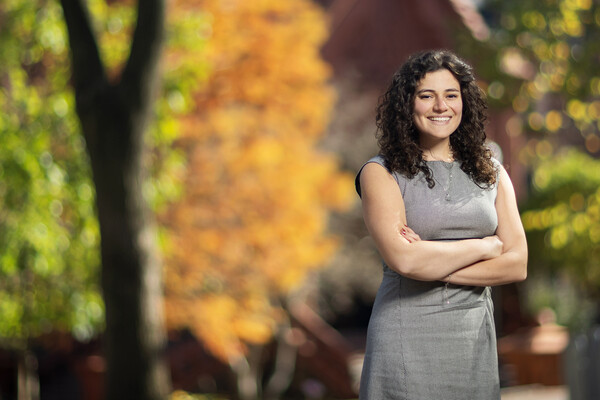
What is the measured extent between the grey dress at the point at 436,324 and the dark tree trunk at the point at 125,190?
5264mm

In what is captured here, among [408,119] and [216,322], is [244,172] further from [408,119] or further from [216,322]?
[408,119]

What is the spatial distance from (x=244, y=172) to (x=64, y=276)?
14.5 feet

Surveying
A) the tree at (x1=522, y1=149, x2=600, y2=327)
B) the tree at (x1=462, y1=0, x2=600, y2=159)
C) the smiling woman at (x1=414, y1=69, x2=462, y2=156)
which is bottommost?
the tree at (x1=522, y1=149, x2=600, y2=327)

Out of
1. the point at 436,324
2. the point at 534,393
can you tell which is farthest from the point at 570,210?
the point at 436,324

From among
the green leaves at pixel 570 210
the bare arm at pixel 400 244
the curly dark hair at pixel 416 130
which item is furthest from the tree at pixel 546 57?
the bare arm at pixel 400 244

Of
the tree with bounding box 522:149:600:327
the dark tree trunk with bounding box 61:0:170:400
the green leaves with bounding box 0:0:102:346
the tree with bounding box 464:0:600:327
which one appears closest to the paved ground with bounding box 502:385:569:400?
the tree with bounding box 522:149:600:327

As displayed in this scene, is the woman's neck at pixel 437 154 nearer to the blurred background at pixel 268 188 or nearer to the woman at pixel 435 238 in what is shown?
the woman at pixel 435 238

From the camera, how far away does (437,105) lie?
3.28 meters

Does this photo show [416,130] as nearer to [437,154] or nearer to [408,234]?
[437,154]

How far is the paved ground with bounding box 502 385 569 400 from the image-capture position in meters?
15.6

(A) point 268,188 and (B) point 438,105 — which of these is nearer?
(B) point 438,105

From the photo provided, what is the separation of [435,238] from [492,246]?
193 mm

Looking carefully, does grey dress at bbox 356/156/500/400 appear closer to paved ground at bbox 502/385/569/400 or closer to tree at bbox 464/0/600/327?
tree at bbox 464/0/600/327

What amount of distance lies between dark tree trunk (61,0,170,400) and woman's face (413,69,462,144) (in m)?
5.27
